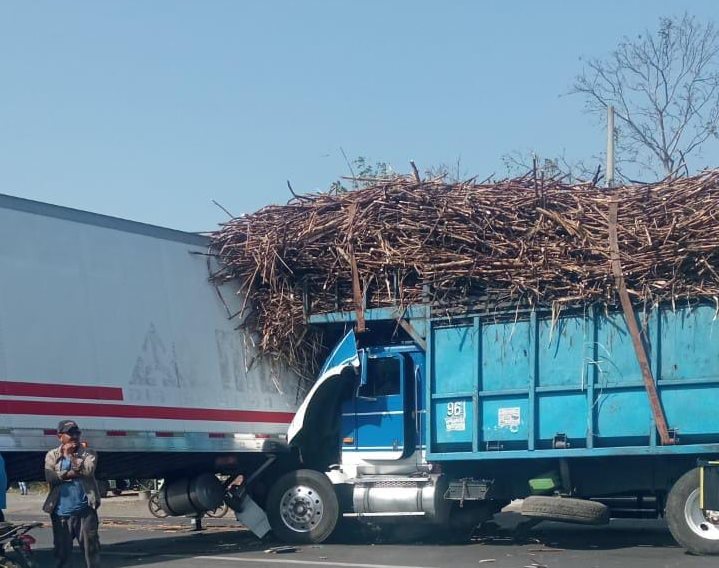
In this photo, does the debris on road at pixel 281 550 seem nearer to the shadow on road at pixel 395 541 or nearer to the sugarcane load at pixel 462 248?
the shadow on road at pixel 395 541

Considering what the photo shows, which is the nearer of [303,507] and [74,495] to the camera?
[74,495]

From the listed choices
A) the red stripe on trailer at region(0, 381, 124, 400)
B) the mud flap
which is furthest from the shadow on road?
the red stripe on trailer at region(0, 381, 124, 400)

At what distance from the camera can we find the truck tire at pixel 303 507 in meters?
13.4

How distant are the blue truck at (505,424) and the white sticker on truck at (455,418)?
2cm

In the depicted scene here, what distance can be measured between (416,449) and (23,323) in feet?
16.5

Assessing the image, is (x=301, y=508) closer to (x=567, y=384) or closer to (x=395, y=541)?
(x=395, y=541)


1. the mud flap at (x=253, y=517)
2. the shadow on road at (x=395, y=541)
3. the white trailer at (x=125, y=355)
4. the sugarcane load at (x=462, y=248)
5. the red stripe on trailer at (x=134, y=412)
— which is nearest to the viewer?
the red stripe on trailer at (x=134, y=412)

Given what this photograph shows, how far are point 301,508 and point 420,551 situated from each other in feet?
5.93

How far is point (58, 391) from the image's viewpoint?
11.4m

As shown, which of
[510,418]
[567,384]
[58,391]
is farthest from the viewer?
[510,418]

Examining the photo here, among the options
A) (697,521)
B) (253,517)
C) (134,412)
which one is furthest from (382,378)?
(697,521)

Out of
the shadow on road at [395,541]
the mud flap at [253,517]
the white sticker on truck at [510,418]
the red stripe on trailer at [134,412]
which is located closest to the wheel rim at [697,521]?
the shadow on road at [395,541]

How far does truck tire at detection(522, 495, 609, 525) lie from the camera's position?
39.4 ft

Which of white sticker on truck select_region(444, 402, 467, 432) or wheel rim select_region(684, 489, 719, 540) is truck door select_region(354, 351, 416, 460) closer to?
white sticker on truck select_region(444, 402, 467, 432)
